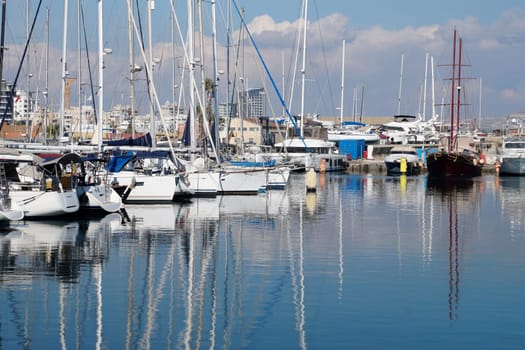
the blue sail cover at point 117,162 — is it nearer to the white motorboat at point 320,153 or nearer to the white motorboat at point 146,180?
the white motorboat at point 146,180

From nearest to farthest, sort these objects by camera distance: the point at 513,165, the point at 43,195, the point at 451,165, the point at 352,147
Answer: the point at 43,195 < the point at 451,165 < the point at 513,165 < the point at 352,147

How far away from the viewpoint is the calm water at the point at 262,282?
1748 centimetres

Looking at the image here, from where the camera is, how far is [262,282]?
75.6 feet

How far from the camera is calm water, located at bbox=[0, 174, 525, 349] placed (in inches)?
688

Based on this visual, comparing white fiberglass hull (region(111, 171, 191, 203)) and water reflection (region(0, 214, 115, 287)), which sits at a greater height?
white fiberglass hull (region(111, 171, 191, 203))

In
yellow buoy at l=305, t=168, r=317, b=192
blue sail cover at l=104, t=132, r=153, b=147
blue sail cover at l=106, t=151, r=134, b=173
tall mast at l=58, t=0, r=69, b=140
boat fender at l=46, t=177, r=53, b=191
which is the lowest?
yellow buoy at l=305, t=168, r=317, b=192

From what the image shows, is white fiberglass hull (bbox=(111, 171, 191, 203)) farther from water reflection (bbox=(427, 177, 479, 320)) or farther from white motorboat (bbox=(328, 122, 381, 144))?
white motorboat (bbox=(328, 122, 381, 144))

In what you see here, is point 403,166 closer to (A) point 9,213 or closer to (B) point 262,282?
(A) point 9,213

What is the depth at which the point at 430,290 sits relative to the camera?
888 inches

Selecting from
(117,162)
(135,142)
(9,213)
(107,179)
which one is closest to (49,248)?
(9,213)

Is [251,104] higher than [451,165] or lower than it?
higher

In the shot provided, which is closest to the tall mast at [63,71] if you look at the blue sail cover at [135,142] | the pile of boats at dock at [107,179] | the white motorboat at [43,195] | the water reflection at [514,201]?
the blue sail cover at [135,142]

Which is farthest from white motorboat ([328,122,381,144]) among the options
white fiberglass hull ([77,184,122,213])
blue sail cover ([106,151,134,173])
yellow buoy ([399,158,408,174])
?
white fiberglass hull ([77,184,122,213])

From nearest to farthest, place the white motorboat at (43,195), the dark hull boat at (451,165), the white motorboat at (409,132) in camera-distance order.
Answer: the white motorboat at (43,195) → the dark hull boat at (451,165) → the white motorboat at (409,132)
